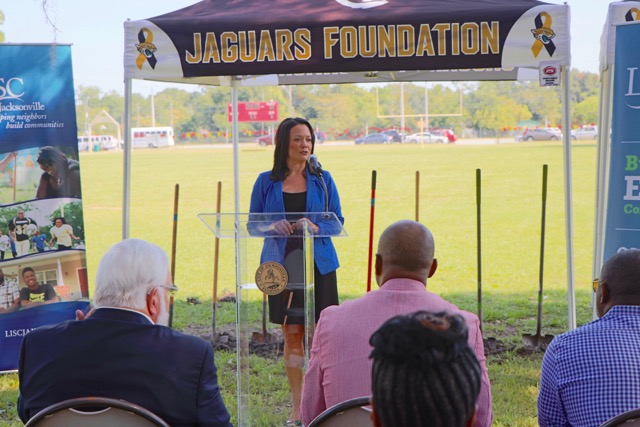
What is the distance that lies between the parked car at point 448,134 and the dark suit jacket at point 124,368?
46.4m

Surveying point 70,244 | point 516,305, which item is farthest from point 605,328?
point 516,305

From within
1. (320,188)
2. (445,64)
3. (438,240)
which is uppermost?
(445,64)

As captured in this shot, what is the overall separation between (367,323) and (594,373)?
73cm

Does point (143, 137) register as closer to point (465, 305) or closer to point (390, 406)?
point (465, 305)

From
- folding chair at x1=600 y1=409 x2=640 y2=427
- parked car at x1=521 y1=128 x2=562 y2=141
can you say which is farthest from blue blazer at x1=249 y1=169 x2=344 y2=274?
parked car at x1=521 y1=128 x2=562 y2=141

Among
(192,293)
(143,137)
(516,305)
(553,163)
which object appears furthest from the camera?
(143,137)

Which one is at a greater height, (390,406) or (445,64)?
(445,64)

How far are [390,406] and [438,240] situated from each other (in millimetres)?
13652

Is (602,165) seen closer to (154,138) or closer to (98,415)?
(98,415)

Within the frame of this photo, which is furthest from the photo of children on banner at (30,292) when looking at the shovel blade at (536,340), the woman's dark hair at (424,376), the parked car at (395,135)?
the parked car at (395,135)

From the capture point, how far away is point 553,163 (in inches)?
1140

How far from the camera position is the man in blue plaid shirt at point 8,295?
5.63 m

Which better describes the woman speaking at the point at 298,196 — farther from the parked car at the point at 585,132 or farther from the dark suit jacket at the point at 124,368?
the parked car at the point at 585,132

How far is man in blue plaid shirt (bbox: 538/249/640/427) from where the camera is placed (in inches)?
95.4
